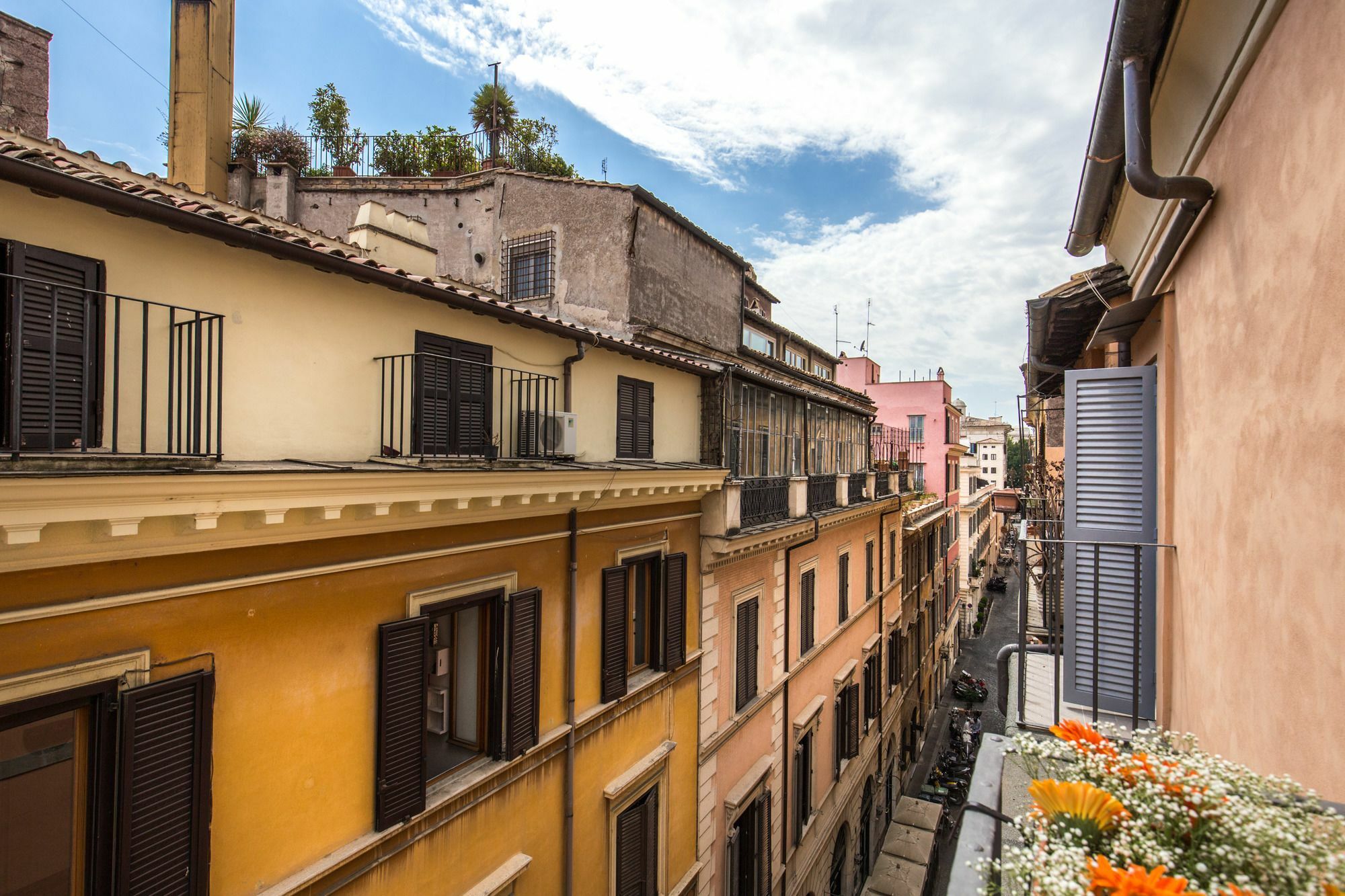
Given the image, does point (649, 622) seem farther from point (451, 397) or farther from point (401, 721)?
point (451, 397)

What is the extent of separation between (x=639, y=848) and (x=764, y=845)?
4728mm

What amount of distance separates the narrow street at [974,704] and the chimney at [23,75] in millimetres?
20754

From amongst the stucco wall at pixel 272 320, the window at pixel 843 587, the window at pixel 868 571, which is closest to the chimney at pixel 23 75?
the stucco wall at pixel 272 320

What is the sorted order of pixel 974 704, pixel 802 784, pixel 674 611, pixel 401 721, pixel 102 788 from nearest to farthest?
pixel 102 788, pixel 401 721, pixel 674 611, pixel 802 784, pixel 974 704

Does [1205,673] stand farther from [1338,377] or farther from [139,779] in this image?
[139,779]

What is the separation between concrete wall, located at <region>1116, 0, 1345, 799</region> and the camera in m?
2.41

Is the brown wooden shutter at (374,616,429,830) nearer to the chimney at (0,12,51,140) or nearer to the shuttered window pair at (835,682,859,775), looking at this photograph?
the chimney at (0,12,51,140)

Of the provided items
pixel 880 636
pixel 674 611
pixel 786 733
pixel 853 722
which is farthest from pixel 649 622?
pixel 880 636

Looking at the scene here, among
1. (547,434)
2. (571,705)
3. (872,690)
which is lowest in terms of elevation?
(872,690)

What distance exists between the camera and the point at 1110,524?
543 cm

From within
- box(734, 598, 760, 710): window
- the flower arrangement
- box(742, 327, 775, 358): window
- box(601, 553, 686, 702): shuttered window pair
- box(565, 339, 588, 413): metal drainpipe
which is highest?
box(742, 327, 775, 358): window

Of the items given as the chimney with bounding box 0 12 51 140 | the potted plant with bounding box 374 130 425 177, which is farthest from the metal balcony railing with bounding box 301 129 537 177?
the chimney with bounding box 0 12 51 140

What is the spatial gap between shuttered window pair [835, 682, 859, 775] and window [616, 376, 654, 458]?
1115cm

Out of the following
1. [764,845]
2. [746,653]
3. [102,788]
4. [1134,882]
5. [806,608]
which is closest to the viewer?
[1134,882]
